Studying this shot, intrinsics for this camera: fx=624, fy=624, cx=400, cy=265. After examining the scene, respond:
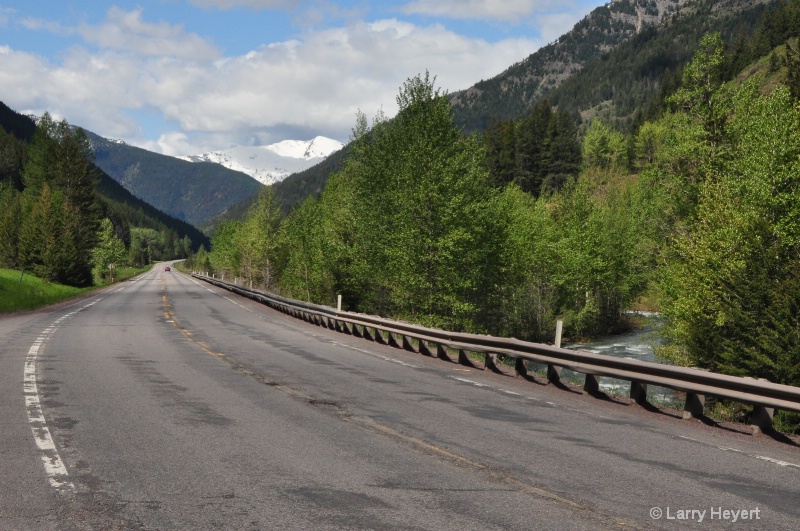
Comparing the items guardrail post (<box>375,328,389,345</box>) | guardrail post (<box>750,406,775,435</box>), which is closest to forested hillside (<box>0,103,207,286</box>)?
guardrail post (<box>375,328,389,345</box>)

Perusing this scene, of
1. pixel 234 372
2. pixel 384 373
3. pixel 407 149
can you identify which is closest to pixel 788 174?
pixel 407 149

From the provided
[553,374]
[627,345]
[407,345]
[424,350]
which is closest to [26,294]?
[407,345]

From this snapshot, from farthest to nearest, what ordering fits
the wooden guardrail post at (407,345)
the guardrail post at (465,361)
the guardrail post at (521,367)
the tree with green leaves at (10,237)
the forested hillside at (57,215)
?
the tree with green leaves at (10,237) → the forested hillside at (57,215) → the wooden guardrail post at (407,345) → the guardrail post at (465,361) → the guardrail post at (521,367)

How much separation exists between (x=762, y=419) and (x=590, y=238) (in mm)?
40244

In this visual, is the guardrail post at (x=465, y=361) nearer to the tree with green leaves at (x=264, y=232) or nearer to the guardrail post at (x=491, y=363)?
the guardrail post at (x=491, y=363)

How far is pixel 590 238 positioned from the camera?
4675 centimetres

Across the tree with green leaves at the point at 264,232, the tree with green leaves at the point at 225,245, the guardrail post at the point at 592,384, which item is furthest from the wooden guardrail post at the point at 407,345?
the tree with green leaves at the point at 225,245

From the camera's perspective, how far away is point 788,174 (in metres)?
25.4

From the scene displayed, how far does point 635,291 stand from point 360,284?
2571 cm

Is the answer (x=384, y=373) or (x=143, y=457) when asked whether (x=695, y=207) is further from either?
(x=143, y=457)

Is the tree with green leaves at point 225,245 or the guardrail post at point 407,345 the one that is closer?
the guardrail post at point 407,345

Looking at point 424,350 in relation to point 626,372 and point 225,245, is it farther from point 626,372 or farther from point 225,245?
point 225,245

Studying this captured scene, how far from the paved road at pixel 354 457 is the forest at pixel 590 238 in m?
15.6

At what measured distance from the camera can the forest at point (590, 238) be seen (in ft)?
78.5
